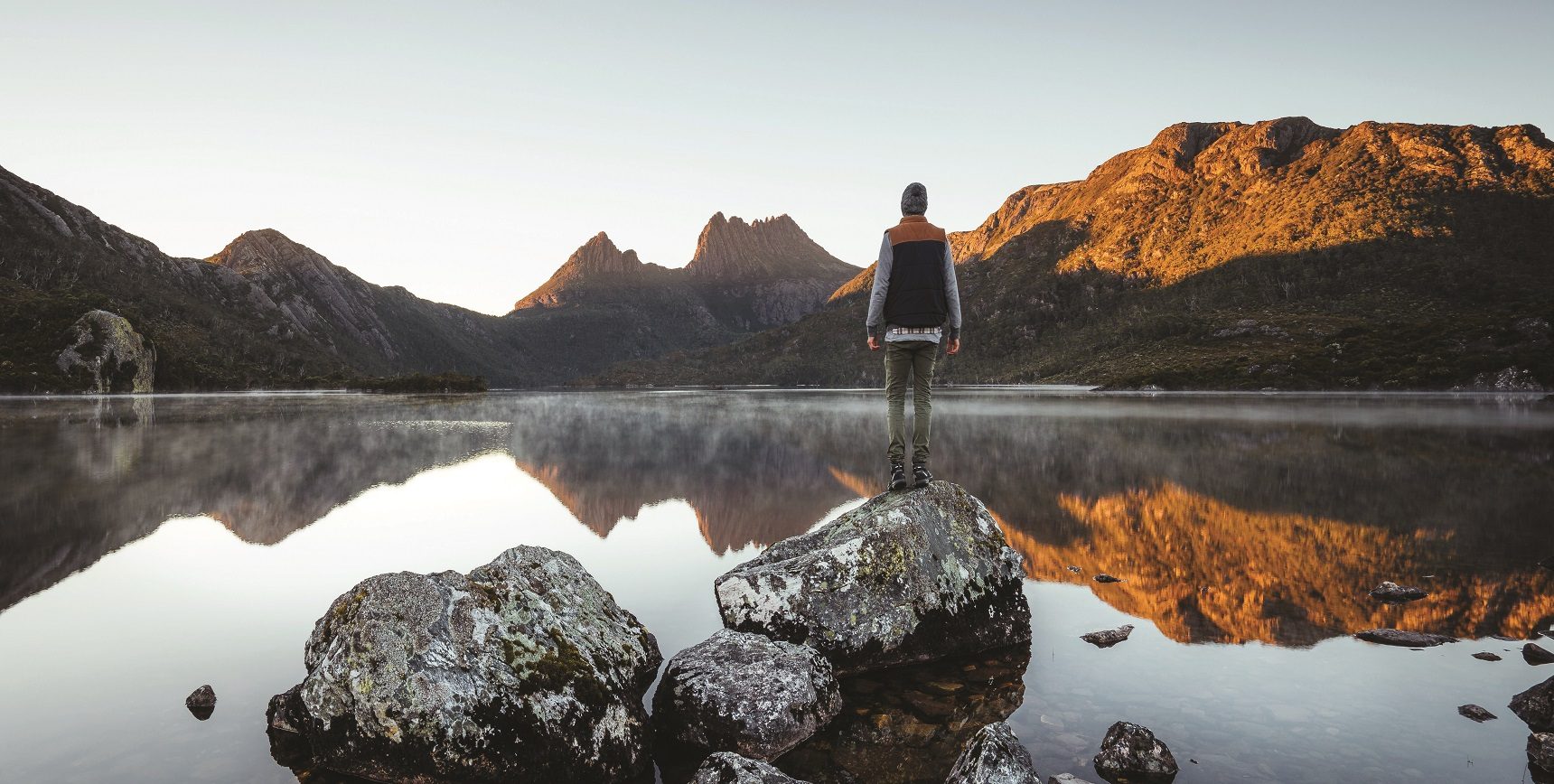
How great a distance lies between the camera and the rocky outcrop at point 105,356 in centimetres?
11519

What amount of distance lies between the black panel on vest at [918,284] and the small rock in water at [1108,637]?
456 centimetres

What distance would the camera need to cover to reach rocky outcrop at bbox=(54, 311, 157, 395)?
115188mm

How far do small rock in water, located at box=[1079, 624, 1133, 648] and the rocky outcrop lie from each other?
150574 millimetres

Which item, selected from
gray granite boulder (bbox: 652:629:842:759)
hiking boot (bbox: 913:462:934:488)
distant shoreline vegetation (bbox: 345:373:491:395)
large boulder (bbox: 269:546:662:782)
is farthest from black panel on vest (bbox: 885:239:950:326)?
distant shoreline vegetation (bbox: 345:373:491:395)

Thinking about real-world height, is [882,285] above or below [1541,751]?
above

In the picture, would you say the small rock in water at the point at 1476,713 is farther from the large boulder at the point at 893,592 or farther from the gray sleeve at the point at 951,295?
the gray sleeve at the point at 951,295

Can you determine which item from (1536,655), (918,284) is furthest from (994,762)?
(918,284)

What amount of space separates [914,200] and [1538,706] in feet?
27.5

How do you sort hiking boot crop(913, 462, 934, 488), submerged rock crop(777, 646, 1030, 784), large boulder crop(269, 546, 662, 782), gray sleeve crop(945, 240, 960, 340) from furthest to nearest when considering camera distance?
gray sleeve crop(945, 240, 960, 340)
hiking boot crop(913, 462, 934, 488)
submerged rock crop(777, 646, 1030, 784)
large boulder crop(269, 546, 662, 782)

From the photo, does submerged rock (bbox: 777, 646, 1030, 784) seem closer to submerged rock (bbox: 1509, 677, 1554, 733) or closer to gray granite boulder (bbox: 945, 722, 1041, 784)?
gray granite boulder (bbox: 945, 722, 1041, 784)

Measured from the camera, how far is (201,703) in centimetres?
618

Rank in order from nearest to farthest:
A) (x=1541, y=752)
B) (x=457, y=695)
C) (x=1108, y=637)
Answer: (x=1541, y=752) → (x=457, y=695) → (x=1108, y=637)

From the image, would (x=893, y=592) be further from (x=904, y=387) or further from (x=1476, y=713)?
(x=1476, y=713)

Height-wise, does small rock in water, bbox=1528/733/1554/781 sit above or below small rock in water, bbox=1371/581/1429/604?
above
